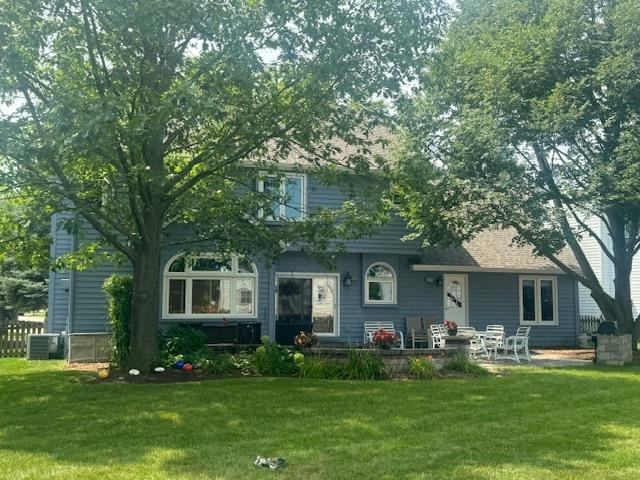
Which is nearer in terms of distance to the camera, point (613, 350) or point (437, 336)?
point (613, 350)

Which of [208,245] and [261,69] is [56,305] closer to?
[208,245]

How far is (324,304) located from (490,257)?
578 cm

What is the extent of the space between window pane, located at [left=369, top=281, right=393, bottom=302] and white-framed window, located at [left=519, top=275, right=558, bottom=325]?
15.6ft

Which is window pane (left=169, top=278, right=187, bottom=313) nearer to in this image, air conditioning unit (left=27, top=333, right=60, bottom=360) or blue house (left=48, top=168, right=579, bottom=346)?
blue house (left=48, top=168, right=579, bottom=346)

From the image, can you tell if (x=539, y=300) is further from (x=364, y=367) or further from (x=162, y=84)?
(x=162, y=84)

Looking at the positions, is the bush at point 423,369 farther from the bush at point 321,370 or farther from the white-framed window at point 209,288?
the white-framed window at point 209,288

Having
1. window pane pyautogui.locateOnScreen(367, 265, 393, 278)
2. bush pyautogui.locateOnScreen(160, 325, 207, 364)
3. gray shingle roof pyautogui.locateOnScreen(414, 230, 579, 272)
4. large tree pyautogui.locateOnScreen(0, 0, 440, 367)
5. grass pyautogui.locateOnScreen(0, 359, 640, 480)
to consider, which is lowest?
grass pyautogui.locateOnScreen(0, 359, 640, 480)

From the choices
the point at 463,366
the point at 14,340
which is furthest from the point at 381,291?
the point at 14,340

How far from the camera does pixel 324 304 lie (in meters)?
18.2

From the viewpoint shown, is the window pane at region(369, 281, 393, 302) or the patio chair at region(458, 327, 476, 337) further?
the window pane at region(369, 281, 393, 302)

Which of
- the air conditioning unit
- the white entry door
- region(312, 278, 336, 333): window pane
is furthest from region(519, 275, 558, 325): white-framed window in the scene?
the air conditioning unit

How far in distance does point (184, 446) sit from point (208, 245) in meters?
7.65

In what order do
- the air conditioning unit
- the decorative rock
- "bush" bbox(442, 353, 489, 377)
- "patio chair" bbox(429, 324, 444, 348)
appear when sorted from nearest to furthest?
"bush" bbox(442, 353, 489, 377) < the decorative rock < "patio chair" bbox(429, 324, 444, 348) < the air conditioning unit

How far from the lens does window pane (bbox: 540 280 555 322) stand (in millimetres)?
20859
